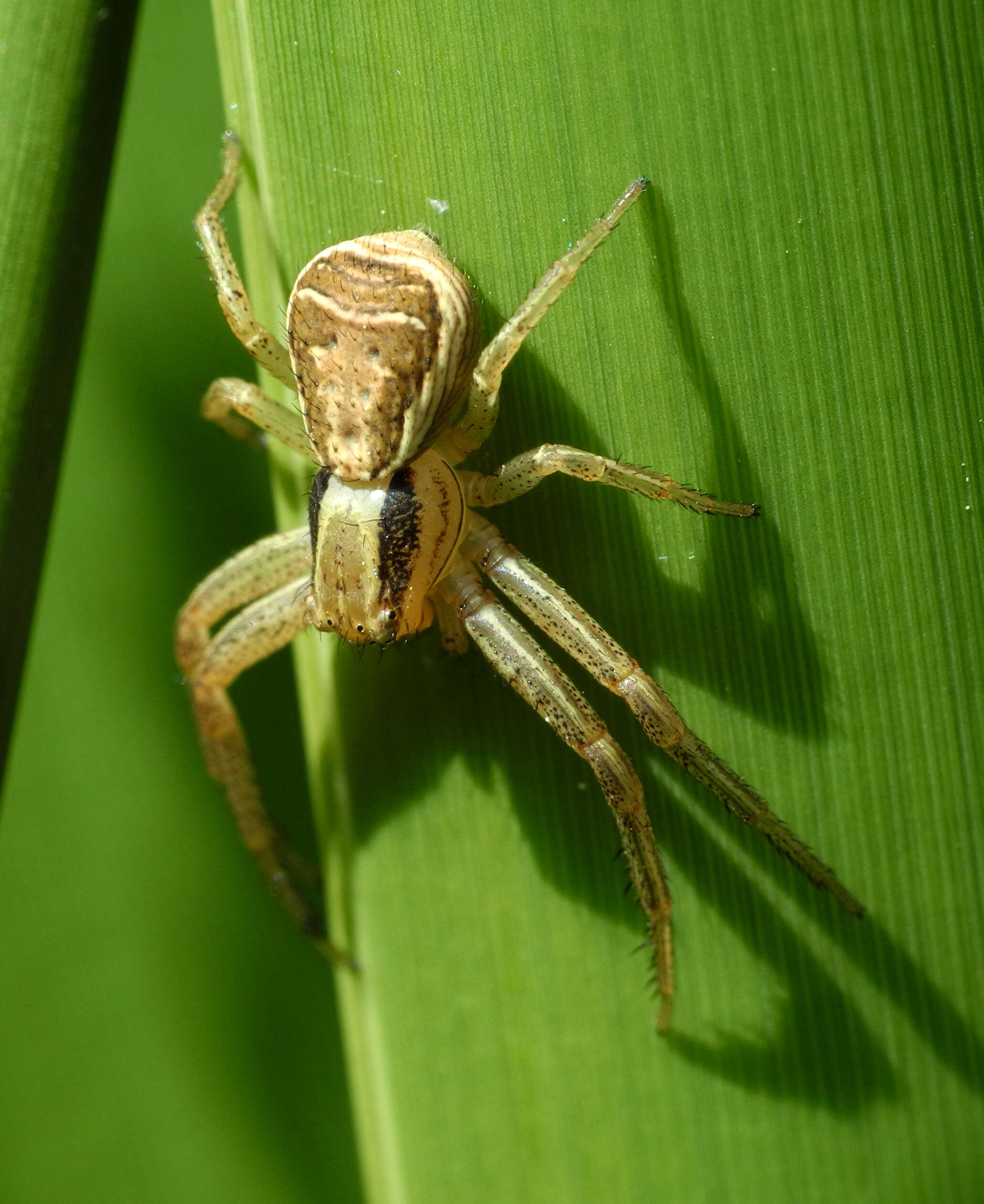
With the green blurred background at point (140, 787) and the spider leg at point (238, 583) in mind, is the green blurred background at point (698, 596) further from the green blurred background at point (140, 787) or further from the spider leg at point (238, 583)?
the green blurred background at point (140, 787)

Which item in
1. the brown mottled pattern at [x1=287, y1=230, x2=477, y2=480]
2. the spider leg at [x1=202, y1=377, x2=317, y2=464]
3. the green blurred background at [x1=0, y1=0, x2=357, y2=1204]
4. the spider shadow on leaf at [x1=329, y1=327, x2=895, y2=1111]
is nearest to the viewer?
the brown mottled pattern at [x1=287, y1=230, x2=477, y2=480]

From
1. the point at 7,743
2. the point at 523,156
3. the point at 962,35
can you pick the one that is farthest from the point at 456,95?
the point at 7,743

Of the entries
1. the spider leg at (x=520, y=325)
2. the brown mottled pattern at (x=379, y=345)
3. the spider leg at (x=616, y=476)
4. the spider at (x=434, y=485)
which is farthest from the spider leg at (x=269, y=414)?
the spider leg at (x=616, y=476)

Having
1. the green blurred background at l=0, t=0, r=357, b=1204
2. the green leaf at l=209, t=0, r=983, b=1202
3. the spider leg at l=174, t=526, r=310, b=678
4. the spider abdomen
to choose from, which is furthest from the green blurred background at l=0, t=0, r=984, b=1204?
the green blurred background at l=0, t=0, r=357, b=1204

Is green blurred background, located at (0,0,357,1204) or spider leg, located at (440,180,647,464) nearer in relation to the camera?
spider leg, located at (440,180,647,464)

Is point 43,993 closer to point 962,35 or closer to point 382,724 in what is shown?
point 382,724

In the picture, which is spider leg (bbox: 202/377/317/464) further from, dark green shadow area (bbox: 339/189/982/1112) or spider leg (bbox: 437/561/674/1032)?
spider leg (bbox: 437/561/674/1032)
